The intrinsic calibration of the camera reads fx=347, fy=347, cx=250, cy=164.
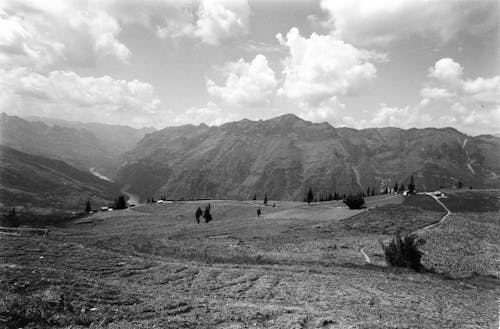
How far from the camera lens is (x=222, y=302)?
2253cm

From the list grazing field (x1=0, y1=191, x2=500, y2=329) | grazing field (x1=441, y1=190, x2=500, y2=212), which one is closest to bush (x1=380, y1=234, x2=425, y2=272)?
grazing field (x1=0, y1=191, x2=500, y2=329)

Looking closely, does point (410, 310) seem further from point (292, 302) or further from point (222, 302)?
point (222, 302)

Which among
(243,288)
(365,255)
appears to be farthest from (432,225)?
(243,288)

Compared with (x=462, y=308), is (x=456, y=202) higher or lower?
higher

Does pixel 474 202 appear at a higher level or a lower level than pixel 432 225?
higher

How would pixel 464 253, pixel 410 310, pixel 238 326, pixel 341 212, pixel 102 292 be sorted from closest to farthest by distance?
pixel 238 326
pixel 102 292
pixel 410 310
pixel 464 253
pixel 341 212

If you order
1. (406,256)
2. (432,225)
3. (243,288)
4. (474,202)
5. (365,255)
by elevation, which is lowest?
(365,255)

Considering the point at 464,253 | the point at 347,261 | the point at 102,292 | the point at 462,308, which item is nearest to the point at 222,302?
the point at 102,292

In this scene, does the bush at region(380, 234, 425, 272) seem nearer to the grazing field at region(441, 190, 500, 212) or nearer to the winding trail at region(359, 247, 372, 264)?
the winding trail at region(359, 247, 372, 264)

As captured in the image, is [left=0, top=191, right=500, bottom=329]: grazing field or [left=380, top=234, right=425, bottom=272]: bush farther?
[left=380, top=234, right=425, bottom=272]: bush

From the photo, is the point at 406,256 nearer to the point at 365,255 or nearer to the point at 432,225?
the point at 365,255

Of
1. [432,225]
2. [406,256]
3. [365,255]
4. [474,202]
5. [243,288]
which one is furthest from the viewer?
[474,202]

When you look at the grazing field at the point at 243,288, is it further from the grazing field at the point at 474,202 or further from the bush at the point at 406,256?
the grazing field at the point at 474,202

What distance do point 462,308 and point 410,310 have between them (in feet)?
17.1
